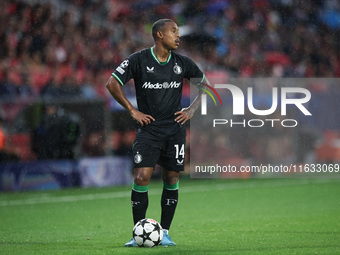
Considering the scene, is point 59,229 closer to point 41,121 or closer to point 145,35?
point 41,121

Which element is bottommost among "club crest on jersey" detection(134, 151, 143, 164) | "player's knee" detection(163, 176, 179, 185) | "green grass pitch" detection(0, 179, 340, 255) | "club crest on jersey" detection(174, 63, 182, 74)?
"green grass pitch" detection(0, 179, 340, 255)

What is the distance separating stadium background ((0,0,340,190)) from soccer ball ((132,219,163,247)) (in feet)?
26.3

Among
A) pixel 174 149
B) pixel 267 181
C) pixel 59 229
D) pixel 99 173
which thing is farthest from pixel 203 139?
pixel 174 149

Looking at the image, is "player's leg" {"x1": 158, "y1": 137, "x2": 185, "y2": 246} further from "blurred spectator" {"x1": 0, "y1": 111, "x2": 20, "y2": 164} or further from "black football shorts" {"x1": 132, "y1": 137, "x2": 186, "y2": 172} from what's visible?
"blurred spectator" {"x1": 0, "y1": 111, "x2": 20, "y2": 164}

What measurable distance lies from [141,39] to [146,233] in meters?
13.4

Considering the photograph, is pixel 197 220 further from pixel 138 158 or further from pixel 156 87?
pixel 156 87

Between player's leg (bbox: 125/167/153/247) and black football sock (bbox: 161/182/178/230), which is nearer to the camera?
player's leg (bbox: 125/167/153/247)

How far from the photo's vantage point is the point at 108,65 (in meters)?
16.5

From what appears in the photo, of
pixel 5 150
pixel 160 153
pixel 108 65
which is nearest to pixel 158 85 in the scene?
pixel 160 153

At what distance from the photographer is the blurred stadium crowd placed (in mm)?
14828

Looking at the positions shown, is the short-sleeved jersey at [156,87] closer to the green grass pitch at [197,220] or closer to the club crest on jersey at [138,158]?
the club crest on jersey at [138,158]

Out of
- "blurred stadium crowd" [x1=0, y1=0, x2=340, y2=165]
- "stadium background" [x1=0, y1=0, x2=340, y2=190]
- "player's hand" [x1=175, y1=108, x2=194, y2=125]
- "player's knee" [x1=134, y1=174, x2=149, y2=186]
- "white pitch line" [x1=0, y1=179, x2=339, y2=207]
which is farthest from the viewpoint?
"blurred stadium crowd" [x1=0, y1=0, x2=340, y2=165]

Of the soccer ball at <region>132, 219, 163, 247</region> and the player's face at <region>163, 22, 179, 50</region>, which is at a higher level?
the player's face at <region>163, 22, 179, 50</region>

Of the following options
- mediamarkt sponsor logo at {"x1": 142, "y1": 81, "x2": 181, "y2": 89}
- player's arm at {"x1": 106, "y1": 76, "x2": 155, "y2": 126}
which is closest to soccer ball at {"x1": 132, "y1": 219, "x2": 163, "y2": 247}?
player's arm at {"x1": 106, "y1": 76, "x2": 155, "y2": 126}
